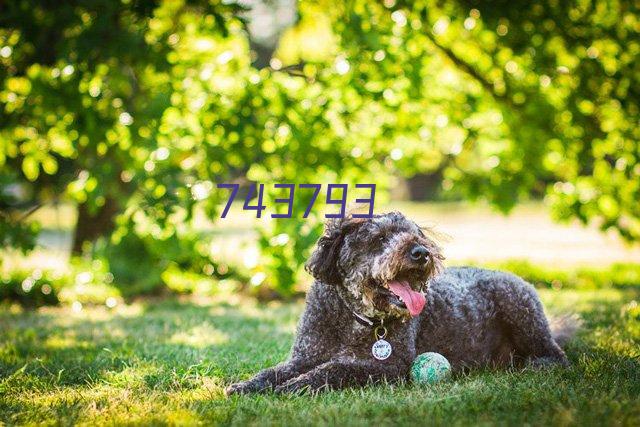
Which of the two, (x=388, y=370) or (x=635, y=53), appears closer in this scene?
(x=388, y=370)

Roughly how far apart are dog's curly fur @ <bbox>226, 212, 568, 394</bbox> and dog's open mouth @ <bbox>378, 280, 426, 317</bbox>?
0.05 ft

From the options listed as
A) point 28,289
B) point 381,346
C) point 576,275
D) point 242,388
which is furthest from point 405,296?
point 576,275

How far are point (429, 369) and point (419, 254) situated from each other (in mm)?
704

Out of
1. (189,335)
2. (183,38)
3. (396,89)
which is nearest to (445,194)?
(396,89)

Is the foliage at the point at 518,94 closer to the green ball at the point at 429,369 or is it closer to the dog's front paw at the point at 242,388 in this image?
the green ball at the point at 429,369

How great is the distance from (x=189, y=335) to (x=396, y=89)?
365 centimetres

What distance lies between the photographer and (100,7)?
6.97m

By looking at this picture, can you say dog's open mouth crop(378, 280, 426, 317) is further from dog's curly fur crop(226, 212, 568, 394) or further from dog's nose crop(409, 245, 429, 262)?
dog's nose crop(409, 245, 429, 262)

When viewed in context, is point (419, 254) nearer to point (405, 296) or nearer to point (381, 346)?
point (405, 296)

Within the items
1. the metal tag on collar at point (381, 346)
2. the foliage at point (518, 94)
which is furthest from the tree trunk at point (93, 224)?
the metal tag on collar at point (381, 346)

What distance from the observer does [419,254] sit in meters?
3.82

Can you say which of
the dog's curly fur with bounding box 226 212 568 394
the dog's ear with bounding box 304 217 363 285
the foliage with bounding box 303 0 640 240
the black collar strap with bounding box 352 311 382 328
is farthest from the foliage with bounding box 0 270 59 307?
the black collar strap with bounding box 352 311 382 328

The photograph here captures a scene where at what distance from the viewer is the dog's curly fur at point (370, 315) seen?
386 cm

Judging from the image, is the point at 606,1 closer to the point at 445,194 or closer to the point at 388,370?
the point at 445,194
